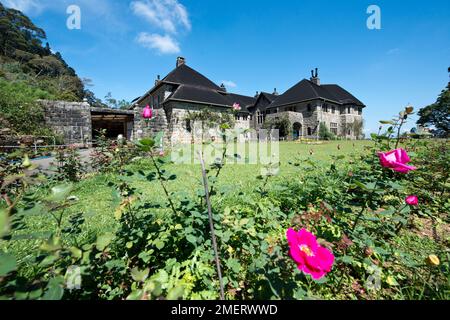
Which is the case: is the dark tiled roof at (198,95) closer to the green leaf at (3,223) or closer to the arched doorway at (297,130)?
the arched doorway at (297,130)

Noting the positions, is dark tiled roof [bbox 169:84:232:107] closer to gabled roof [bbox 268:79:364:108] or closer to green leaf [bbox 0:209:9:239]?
gabled roof [bbox 268:79:364:108]

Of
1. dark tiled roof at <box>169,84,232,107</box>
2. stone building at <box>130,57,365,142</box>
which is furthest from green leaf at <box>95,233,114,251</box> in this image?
dark tiled roof at <box>169,84,232,107</box>

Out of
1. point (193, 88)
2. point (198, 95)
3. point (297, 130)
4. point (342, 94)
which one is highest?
point (342, 94)

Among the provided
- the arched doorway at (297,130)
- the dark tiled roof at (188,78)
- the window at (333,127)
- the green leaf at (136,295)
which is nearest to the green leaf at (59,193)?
the green leaf at (136,295)

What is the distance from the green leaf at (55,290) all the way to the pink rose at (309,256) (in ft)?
2.49

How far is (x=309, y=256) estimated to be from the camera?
0.72m

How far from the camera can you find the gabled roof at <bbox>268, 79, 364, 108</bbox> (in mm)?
26828

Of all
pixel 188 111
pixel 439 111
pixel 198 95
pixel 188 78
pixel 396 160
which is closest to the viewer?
pixel 396 160

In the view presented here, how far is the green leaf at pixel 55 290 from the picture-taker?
573mm

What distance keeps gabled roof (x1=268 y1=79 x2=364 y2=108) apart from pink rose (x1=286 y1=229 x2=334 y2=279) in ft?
94.1

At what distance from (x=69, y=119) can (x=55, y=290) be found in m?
11.4

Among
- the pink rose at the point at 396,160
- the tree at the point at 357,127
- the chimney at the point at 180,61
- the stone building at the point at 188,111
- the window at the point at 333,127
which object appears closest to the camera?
the pink rose at the point at 396,160

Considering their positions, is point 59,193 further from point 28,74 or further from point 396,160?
point 28,74

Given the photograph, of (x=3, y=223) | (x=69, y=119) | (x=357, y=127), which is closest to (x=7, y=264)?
(x=3, y=223)
